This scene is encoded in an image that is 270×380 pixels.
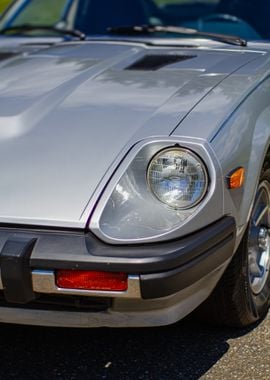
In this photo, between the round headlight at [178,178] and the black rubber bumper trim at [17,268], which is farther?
the round headlight at [178,178]

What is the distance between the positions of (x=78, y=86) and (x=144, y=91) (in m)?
0.29

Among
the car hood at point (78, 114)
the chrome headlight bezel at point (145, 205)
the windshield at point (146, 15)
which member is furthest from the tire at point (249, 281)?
the windshield at point (146, 15)

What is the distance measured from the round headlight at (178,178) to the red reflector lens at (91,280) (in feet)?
1.09

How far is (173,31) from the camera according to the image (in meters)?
Answer: 4.05

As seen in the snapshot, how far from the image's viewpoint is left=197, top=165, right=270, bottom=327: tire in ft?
9.83

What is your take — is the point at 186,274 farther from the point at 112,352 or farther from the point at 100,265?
the point at 112,352

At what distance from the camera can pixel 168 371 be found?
113 inches

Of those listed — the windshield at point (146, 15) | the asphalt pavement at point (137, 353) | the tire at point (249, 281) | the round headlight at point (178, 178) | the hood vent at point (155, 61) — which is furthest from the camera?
the windshield at point (146, 15)

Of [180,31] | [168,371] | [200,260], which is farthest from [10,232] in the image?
[180,31]

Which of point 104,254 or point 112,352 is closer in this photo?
point 104,254

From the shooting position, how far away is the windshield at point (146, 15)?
408 centimetres

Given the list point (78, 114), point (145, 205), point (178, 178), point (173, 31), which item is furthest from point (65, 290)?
point (173, 31)

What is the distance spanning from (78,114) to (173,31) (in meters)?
1.29

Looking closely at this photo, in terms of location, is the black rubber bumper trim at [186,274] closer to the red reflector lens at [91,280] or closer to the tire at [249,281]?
the red reflector lens at [91,280]
